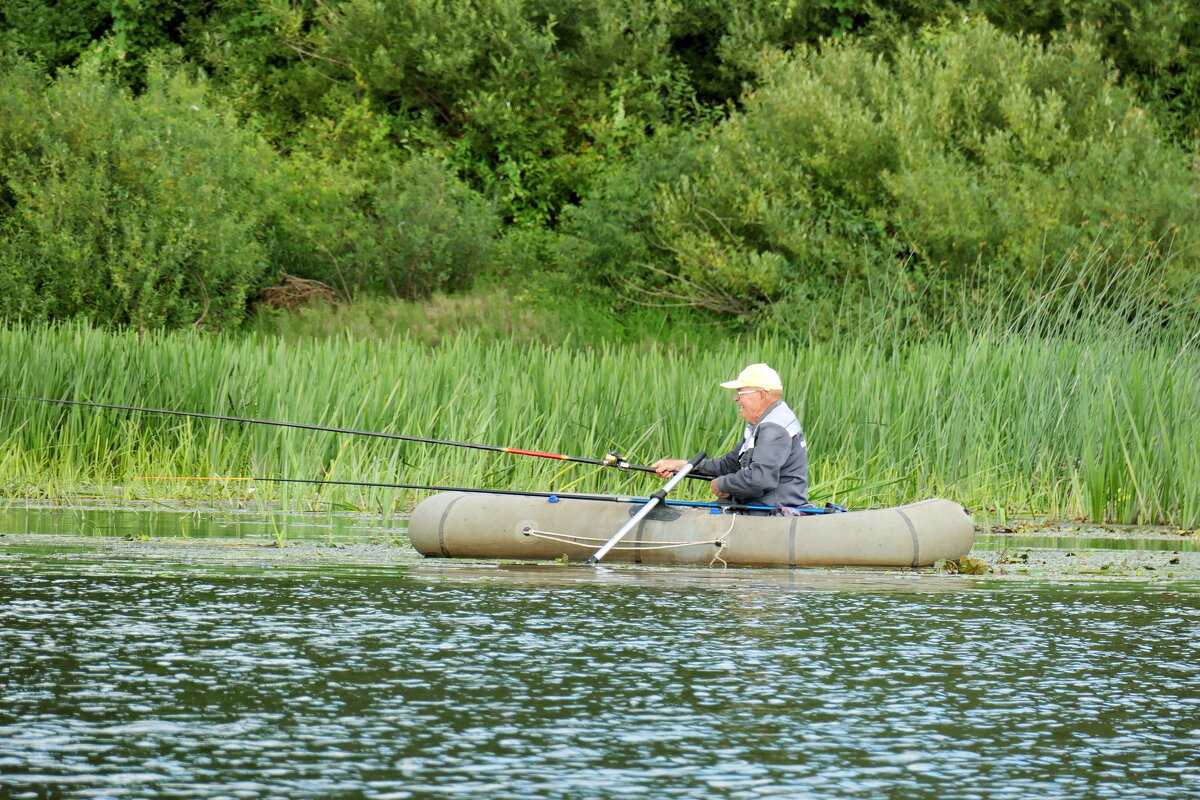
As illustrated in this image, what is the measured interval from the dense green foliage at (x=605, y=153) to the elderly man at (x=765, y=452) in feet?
22.9

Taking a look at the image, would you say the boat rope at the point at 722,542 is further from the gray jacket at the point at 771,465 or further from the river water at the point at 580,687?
the river water at the point at 580,687

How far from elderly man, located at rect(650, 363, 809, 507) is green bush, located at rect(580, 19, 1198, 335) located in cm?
940

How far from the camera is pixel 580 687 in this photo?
5672 mm

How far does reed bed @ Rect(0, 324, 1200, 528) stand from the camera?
458 inches

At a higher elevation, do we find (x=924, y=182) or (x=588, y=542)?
(x=924, y=182)

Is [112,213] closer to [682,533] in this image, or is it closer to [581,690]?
[682,533]

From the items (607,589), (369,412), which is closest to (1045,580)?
(607,589)

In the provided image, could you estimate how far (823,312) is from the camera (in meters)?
20.2

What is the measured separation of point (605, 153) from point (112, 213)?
781 centimetres

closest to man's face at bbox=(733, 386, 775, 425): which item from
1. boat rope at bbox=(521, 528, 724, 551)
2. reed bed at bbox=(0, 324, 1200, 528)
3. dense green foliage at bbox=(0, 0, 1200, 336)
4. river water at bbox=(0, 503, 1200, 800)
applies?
boat rope at bbox=(521, 528, 724, 551)

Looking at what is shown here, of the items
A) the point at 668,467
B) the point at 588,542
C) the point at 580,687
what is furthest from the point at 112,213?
the point at 580,687

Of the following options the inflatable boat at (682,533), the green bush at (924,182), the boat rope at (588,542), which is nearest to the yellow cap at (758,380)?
the inflatable boat at (682,533)

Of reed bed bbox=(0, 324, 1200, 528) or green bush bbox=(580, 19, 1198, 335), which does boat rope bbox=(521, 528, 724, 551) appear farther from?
green bush bbox=(580, 19, 1198, 335)

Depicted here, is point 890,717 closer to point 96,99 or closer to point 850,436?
point 850,436
